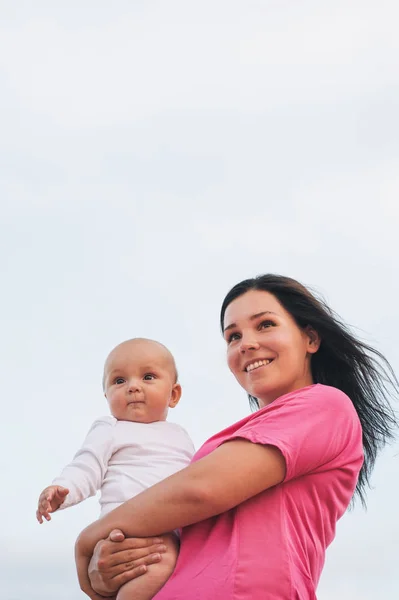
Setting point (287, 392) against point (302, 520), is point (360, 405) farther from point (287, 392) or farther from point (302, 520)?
point (302, 520)

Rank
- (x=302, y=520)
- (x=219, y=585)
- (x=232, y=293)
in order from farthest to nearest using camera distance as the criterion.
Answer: (x=232, y=293), (x=302, y=520), (x=219, y=585)

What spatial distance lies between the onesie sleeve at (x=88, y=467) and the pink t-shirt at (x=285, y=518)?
62 cm

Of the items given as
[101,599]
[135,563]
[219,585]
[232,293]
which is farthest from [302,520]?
[232,293]

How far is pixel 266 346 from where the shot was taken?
421 cm

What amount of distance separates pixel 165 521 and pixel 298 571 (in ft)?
1.85

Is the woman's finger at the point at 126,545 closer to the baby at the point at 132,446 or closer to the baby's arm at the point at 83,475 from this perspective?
the baby at the point at 132,446

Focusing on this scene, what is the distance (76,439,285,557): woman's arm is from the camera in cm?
339

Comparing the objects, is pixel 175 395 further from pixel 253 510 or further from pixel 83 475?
pixel 253 510

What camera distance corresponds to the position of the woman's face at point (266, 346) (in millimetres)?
4199

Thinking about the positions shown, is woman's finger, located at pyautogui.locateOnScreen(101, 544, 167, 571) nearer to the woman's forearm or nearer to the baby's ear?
the woman's forearm

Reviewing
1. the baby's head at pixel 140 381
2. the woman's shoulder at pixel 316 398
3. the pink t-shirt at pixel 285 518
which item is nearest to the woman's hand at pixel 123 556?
the pink t-shirt at pixel 285 518

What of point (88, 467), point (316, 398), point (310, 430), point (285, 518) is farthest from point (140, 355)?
point (285, 518)

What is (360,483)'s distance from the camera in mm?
4641

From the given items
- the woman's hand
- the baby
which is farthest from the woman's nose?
the woman's hand
